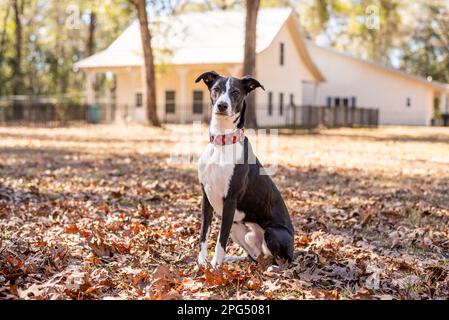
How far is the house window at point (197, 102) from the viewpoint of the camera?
34750mm

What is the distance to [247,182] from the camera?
17.0ft

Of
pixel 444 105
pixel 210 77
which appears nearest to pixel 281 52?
pixel 444 105

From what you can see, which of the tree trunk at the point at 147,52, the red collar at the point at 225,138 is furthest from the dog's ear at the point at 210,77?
the tree trunk at the point at 147,52

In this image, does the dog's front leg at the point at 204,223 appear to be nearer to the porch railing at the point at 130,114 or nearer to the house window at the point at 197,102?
the porch railing at the point at 130,114

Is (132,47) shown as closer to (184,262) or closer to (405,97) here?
(405,97)

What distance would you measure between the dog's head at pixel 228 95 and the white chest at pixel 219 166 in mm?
316

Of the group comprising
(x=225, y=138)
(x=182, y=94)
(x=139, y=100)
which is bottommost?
(x=225, y=138)

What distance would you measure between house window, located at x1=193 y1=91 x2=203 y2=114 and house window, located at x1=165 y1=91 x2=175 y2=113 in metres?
1.44

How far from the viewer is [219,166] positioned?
5004mm

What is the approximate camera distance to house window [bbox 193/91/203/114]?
34750 millimetres

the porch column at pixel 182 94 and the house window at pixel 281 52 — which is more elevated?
the house window at pixel 281 52

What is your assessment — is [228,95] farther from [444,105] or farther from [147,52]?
[444,105]

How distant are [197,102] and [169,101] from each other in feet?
6.87

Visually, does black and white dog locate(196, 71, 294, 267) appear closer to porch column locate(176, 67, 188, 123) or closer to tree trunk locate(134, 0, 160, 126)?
tree trunk locate(134, 0, 160, 126)
